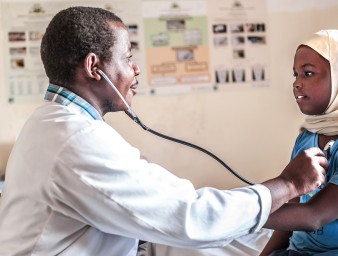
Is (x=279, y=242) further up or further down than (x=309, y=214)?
further down

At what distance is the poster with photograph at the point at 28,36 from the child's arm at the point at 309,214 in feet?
4.91

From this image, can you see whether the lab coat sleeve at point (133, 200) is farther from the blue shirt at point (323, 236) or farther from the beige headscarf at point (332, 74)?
the beige headscarf at point (332, 74)

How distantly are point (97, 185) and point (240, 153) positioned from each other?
1714 mm

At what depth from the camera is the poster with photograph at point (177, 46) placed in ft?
7.89

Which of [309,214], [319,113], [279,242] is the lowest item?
[279,242]

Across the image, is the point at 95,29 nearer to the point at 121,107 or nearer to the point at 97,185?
the point at 121,107

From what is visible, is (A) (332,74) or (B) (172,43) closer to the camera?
(A) (332,74)

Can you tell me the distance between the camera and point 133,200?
85cm

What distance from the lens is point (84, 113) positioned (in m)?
1.02

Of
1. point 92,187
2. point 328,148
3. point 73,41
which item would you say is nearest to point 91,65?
point 73,41

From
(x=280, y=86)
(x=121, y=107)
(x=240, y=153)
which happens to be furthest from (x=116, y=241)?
(x=280, y=86)

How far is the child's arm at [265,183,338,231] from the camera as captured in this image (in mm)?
1063

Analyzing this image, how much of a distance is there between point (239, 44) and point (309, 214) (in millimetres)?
1524

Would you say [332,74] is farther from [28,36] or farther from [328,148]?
[28,36]
